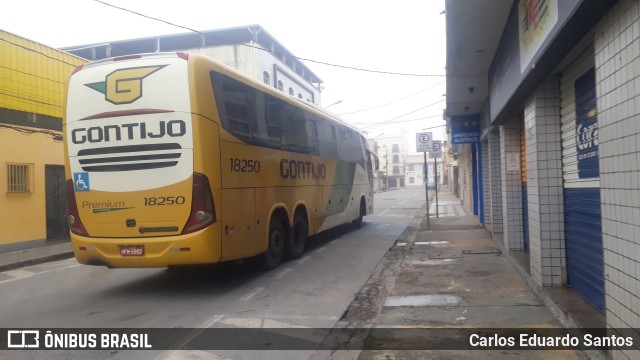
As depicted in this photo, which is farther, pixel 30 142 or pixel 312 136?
pixel 30 142

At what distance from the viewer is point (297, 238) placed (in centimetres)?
999

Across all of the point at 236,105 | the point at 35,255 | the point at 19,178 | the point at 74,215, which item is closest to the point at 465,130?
the point at 236,105

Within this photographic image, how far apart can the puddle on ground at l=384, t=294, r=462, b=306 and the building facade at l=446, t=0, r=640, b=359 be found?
117 centimetres

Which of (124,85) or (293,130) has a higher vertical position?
(124,85)

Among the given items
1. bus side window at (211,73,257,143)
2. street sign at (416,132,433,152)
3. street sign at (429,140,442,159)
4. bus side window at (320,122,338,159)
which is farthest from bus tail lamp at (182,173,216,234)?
street sign at (429,140,442,159)

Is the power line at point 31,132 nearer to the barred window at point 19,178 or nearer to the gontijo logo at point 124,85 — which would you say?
the barred window at point 19,178

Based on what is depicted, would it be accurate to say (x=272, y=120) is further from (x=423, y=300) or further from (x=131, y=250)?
(x=423, y=300)

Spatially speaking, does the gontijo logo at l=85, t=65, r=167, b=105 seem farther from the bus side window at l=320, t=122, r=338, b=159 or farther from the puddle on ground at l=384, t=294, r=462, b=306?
the bus side window at l=320, t=122, r=338, b=159

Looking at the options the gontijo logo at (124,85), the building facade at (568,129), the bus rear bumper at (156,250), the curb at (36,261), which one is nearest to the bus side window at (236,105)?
the gontijo logo at (124,85)

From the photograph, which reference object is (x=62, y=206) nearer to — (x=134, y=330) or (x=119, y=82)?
(x=119, y=82)

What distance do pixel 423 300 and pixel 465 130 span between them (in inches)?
391

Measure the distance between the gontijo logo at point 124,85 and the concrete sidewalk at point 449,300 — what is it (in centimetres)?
425

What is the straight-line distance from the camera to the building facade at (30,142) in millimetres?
12445

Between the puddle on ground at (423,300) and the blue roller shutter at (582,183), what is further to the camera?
the puddle on ground at (423,300)
